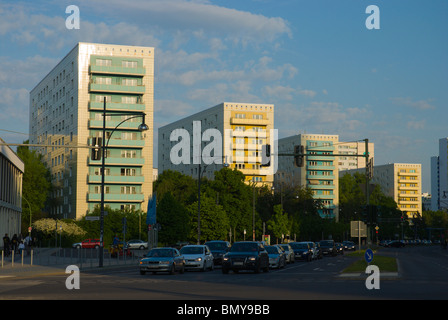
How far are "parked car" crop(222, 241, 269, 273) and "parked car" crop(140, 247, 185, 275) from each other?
8.11ft

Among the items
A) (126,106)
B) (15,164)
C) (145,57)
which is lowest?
(15,164)

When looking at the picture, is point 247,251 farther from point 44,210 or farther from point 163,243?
point 44,210

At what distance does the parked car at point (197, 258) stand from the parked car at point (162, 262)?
253 centimetres

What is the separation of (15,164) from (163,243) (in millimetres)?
20490

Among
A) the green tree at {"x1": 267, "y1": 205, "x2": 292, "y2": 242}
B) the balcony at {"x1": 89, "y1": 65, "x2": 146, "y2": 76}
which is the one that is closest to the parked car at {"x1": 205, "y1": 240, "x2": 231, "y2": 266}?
the green tree at {"x1": 267, "y1": 205, "x2": 292, "y2": 242}

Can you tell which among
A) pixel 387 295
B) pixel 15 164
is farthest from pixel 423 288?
pixel 15 164

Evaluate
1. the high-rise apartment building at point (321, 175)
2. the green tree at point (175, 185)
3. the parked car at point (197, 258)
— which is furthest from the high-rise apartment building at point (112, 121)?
the high-rise apartment building at point (321, 175)

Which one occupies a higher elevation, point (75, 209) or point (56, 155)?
point (56, 155)

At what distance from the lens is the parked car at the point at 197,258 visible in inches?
1510

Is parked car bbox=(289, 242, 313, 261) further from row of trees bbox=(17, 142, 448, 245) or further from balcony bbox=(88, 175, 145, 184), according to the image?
balcony bbox=(88, 175, 145, 184)

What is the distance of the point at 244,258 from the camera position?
3462cm

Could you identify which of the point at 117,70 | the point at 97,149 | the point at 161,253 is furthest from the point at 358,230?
the point at 117,70
